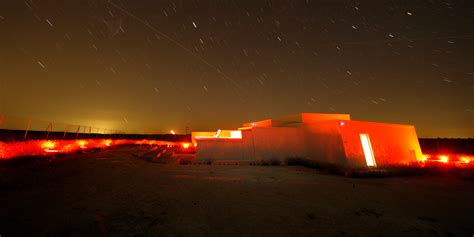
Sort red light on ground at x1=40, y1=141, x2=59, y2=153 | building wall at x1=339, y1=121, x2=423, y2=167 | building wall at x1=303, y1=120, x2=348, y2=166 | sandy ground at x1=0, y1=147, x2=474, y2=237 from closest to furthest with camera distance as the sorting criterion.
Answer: sandy ground at x1=0, y1=147, x2=474, y2=237, building wall at x1=339, y1=121, x2=423, y2=167, building wall at x1=303, y1=120, x2=348, y2=166, red light on ground at x1=40, y1=141, x2=59, y2=153

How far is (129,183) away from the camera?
5.93 meters

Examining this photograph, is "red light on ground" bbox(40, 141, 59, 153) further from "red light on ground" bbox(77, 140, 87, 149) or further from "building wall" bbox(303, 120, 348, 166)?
"building wall" bbox(303, 120, 348, 166)

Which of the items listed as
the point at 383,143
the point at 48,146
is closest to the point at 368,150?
the point at 383,143

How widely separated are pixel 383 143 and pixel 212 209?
45.7ft

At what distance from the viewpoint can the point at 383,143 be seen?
12578 mm

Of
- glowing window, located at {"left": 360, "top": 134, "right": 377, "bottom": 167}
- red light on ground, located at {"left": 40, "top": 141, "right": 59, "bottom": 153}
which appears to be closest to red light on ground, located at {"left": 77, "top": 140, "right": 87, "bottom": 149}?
red light on ground, located at {"left": 40, "top": 141, "right": 59, "bottom": 153}

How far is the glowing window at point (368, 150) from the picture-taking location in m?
11.8

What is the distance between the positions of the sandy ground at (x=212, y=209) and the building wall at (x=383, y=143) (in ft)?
16.5

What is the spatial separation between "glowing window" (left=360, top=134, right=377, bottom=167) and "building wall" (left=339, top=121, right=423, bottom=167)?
23cm

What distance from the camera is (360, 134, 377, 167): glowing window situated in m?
11.8

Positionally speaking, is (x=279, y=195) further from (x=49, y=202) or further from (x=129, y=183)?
(x=49, y=202)

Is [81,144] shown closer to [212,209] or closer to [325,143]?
[212,209]

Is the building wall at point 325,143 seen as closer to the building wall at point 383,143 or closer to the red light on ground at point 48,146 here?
the building wall at point 383,143

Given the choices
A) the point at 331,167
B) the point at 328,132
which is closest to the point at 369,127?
the point at 328,132
